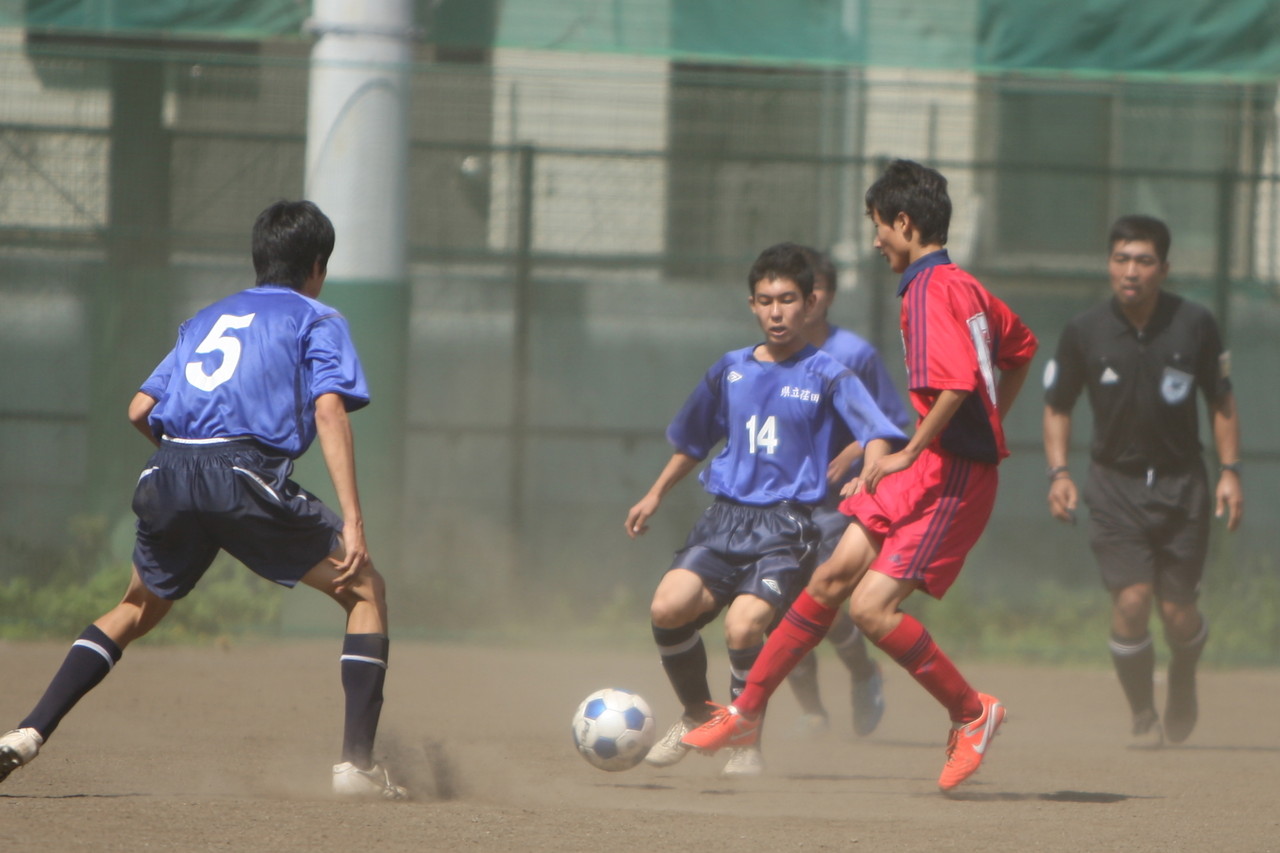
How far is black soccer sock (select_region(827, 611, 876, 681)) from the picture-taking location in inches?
235

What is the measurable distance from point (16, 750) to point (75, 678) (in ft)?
0.92

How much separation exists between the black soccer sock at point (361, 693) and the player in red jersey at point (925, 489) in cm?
100

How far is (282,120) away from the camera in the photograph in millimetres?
8078

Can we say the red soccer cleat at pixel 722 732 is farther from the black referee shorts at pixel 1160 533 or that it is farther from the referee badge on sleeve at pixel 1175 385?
the referee badge on sleeve at pixel 1175 385

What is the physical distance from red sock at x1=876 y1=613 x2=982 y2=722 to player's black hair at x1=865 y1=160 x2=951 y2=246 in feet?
3.73

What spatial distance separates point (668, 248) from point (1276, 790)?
430 cm

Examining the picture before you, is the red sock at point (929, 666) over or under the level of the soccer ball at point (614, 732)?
over

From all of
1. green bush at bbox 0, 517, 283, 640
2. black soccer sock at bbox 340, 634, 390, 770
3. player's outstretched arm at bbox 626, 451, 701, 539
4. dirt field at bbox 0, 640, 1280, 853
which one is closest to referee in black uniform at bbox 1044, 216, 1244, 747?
dirt field at bbox 0, 640, 1280, 853

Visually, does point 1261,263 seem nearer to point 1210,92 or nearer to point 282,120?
point 1210,92

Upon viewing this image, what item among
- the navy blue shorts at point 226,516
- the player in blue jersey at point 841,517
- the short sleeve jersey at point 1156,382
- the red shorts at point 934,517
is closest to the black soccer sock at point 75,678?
the navy blue shorts at point 226,516

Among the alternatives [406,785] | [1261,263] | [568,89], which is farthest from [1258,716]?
[568,89]

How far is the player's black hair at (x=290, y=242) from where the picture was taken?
14.6 ft

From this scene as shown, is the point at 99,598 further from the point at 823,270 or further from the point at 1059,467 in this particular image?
the point at 1059,467

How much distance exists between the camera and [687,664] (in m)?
5.19
